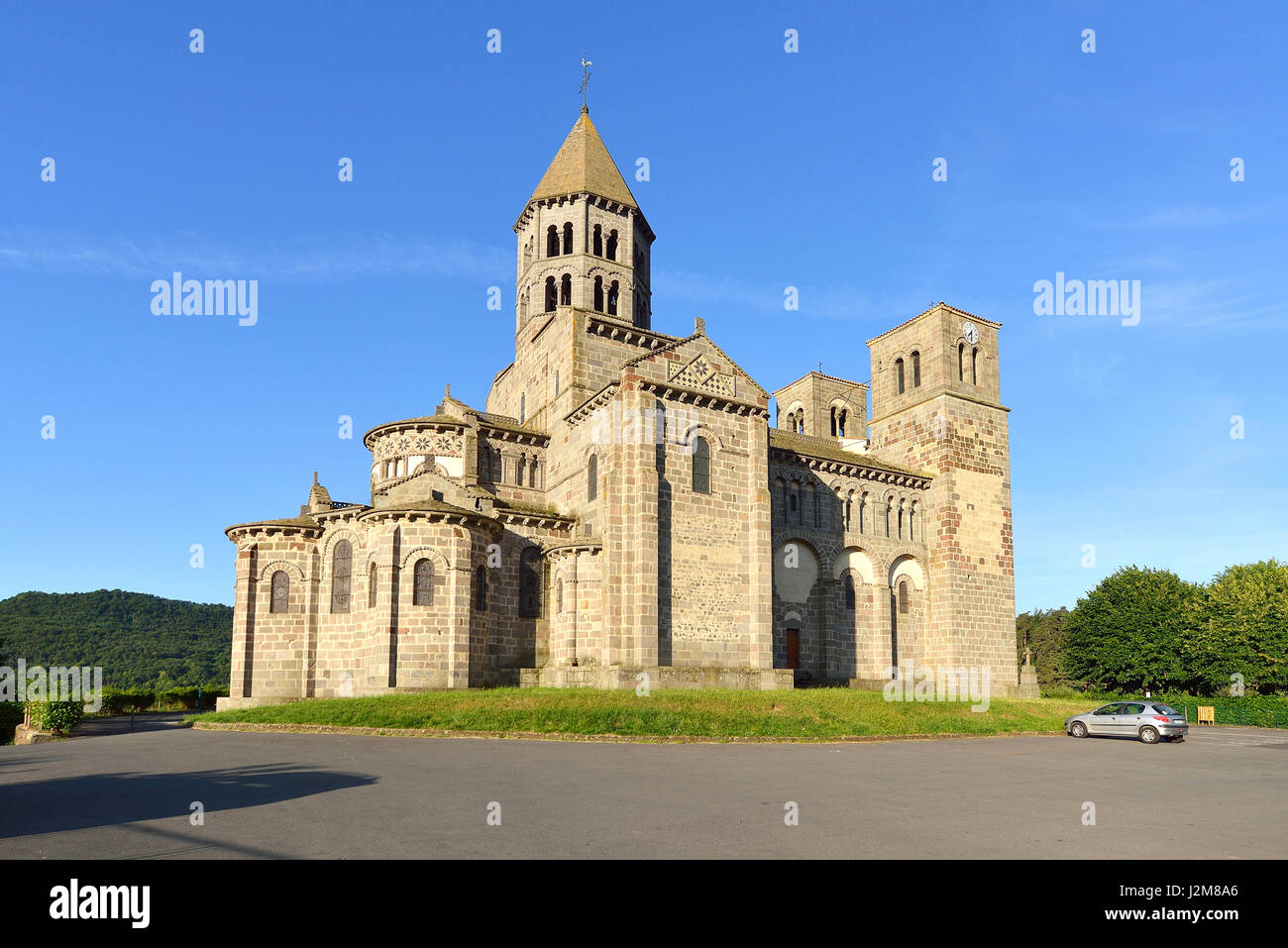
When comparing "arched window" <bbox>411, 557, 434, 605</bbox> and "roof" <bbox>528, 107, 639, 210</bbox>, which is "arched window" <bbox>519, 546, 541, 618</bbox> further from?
"roof" <bbox>528, 107, 639, 210</bbox>

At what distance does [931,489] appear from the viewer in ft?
154

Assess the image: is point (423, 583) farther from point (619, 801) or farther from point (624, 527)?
point (619, 801)

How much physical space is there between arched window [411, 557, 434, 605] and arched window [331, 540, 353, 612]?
382 centimetres

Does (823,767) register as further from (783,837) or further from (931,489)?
(931,489)

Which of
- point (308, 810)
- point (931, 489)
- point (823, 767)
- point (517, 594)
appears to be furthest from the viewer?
point (931, 489)

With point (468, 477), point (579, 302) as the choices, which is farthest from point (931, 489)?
point (468, 477)

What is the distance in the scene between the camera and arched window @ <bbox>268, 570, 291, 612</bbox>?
36.3 m

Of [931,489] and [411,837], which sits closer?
[411,837]

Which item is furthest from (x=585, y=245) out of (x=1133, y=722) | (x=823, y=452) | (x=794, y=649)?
(x=1133, y=722)

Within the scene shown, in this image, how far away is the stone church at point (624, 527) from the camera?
3272cm

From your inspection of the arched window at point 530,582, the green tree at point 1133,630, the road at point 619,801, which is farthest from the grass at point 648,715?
the green tree at point 1133,630

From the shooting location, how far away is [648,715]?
24031mm

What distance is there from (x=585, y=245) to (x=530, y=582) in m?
17.7
